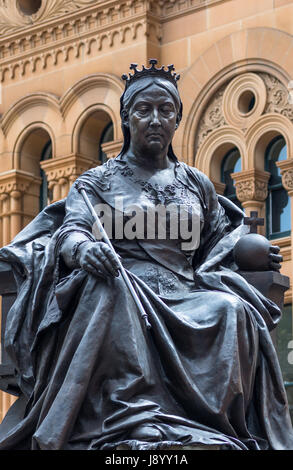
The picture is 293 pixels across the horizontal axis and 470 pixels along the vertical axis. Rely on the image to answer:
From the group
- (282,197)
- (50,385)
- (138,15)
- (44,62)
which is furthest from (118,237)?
(44,62)

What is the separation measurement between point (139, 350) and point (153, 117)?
60.8 inches

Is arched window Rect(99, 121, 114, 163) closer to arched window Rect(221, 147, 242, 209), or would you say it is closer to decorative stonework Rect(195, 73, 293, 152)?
decorative stonework Rect(195, 73, 293, 152)

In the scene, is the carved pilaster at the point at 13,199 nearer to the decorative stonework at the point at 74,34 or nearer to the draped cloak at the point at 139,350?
the decorative stonework at the point at 74,34

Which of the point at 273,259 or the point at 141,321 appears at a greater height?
the point at 273,259

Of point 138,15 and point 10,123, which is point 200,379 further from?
point 10,123

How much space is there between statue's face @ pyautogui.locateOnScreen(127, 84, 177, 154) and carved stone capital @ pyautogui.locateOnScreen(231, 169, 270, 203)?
16.1 meters

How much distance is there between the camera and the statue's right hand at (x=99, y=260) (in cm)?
900

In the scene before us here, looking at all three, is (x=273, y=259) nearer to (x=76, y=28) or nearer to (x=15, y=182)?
(x=76, y=28)

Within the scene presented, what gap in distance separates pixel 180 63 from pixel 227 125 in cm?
141

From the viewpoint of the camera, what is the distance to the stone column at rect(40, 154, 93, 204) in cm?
2873

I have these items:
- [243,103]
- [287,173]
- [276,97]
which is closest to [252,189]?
[287,173]

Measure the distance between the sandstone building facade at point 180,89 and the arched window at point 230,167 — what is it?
22 mm

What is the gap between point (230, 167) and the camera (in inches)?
1075

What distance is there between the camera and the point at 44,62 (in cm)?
3008
